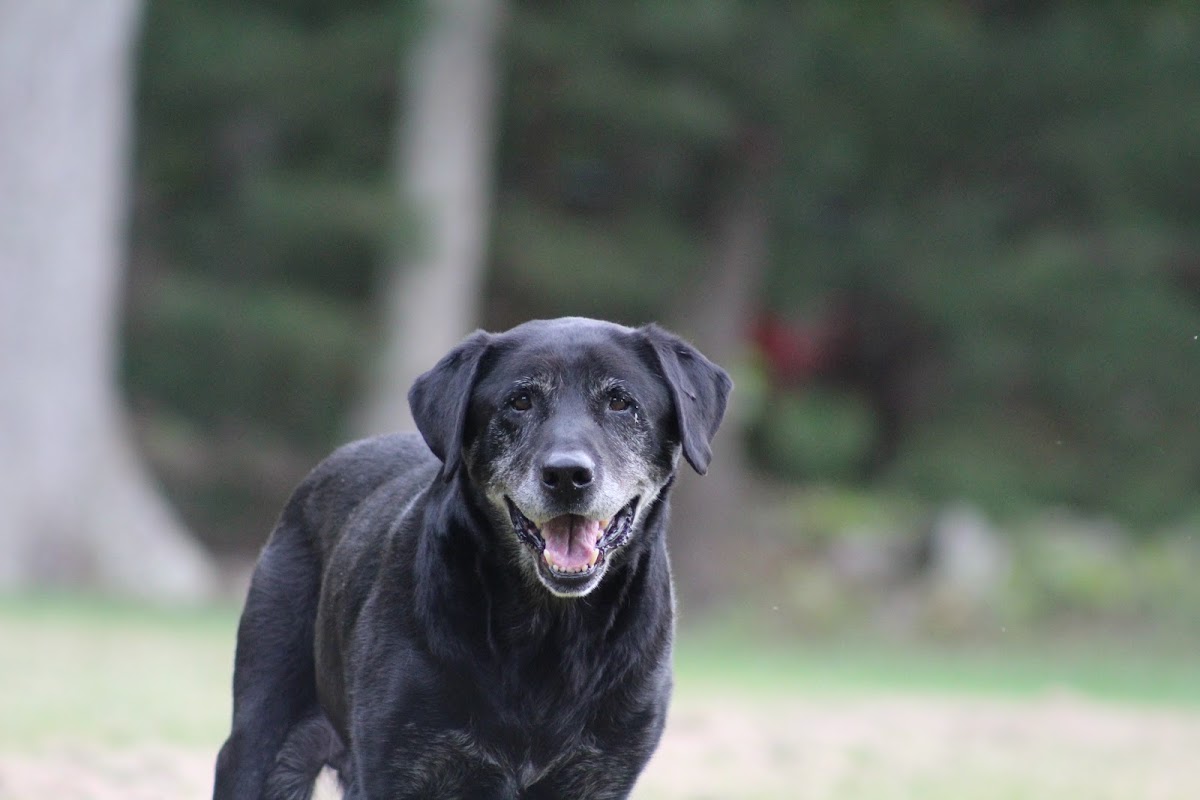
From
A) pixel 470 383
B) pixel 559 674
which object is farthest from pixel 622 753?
pixel 470 383

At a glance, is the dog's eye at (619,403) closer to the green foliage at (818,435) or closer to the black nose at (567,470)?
the black nose at (567,470)

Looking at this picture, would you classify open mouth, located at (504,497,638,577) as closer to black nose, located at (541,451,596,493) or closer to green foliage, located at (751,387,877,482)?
black nose, located at (541,451,596,493)

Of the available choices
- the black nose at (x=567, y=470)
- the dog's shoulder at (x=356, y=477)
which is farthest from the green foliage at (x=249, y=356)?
the black nose at (x=567, y=470)

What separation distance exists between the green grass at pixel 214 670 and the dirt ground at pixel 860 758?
0.88m

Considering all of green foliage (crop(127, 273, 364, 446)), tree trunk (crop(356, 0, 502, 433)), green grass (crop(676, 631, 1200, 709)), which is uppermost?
tree trunk (crop(356, 0, 502, 433))

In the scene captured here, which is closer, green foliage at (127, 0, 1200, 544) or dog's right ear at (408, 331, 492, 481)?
dog's right ear at (408, 331, 492, 481)

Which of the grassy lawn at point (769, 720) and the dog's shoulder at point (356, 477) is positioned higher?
the dog's shoulder at point (356, 477)

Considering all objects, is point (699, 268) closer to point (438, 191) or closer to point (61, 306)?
point (438, 191)

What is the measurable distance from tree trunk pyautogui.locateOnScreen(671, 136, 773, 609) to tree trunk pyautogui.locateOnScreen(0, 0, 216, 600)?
6.40 meters

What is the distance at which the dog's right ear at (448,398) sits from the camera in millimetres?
5090

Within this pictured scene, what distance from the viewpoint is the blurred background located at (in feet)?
64.0

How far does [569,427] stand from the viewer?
16.6 ft

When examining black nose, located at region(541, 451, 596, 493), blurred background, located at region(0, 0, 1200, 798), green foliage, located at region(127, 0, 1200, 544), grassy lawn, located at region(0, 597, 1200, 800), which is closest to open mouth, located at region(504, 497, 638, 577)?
black nose, located at region(541, 451, 596, 493)

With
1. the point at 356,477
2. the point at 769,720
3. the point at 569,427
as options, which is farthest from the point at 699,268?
the point at 569,427
